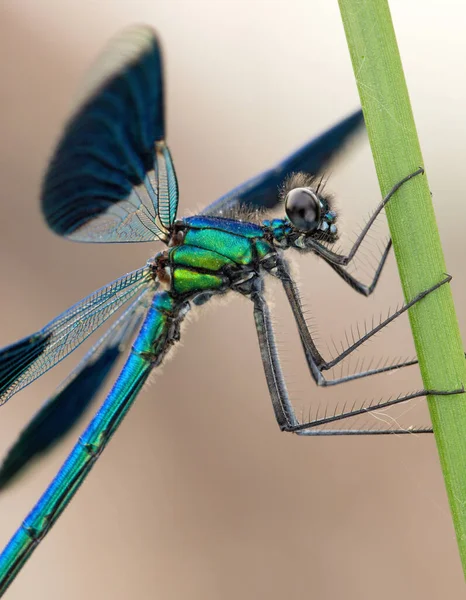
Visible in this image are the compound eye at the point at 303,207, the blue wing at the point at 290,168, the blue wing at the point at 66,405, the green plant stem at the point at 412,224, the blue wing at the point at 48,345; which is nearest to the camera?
the green plant stem at the point at 412,224

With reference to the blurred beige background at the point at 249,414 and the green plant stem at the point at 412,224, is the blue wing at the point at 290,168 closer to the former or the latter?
the green plant stem at the point at 412,224

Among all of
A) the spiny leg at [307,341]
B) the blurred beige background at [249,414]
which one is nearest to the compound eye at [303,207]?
the spiny leg at [307,341]

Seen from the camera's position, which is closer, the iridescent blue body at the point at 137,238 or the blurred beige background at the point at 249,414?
the iridescent blue body at the point at 137,238

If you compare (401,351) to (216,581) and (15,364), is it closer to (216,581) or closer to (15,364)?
(216,581)

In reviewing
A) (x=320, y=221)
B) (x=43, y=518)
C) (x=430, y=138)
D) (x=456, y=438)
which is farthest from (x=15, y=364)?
(x=430, y=138)

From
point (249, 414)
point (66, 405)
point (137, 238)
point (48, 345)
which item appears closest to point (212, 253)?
point (137, 238)

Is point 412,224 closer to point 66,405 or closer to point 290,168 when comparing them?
point 290,168

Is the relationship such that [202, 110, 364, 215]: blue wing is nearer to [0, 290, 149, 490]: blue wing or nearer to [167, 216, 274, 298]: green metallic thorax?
[167, 216, 274, 298]: green metallic thorax
